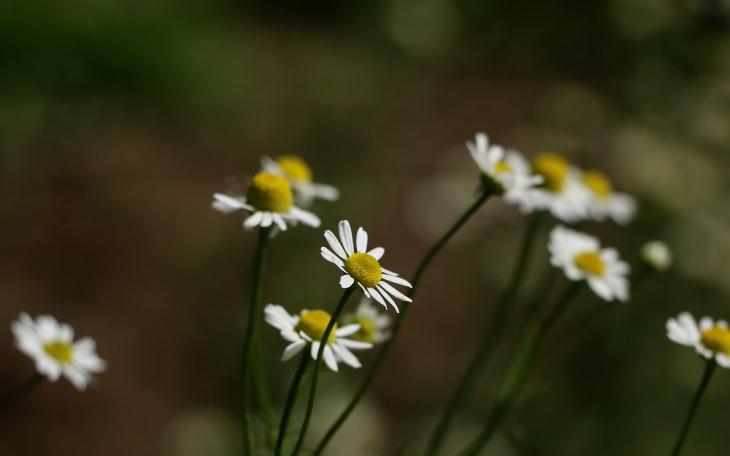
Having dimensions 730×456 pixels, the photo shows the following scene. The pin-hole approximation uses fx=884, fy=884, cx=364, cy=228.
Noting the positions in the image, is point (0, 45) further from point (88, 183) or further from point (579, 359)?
point (579, 359)

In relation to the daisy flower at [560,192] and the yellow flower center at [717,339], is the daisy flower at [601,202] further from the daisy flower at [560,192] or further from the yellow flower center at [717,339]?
the yellow flower center at [717,339]

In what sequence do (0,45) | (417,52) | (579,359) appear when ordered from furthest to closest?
1. (417,52)
2. (0,45)
3. (579,359)

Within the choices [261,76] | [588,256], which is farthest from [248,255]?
[588,256]

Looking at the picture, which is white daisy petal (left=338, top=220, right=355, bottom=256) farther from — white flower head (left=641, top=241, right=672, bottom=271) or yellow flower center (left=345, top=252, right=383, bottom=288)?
white flower head (left=641, top=241, right=672, bottom=271)

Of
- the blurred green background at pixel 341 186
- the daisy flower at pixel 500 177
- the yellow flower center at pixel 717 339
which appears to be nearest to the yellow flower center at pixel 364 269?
the daisy flower at pixel 500 177

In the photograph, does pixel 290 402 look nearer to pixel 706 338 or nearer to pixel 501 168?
pixel 501 168

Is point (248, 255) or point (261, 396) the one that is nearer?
point (261, 396)
